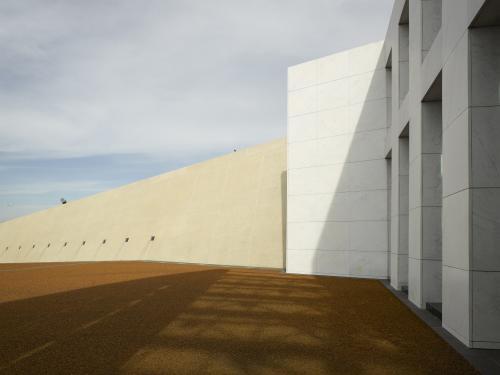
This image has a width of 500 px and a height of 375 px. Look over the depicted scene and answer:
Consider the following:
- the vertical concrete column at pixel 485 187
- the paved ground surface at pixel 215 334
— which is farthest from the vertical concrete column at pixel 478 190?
the paved ground surface at pixel 215 334

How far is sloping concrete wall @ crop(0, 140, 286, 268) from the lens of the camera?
23.0 meters

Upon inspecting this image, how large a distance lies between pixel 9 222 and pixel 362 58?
38.4m

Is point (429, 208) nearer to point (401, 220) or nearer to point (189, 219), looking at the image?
point (401, 220)

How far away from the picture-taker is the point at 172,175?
31.0 m

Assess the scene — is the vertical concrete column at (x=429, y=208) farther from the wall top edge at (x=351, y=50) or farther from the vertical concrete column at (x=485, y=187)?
the wall top edge at (x=351, y=50)

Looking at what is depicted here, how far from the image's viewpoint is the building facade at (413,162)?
5.76 metres

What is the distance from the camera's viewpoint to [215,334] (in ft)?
21.1

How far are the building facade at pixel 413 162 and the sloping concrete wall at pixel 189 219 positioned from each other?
552cm

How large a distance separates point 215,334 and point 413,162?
5865mm

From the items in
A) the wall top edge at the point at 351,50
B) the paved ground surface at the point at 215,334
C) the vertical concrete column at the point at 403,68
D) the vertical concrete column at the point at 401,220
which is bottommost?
the paved ground surface at the point at 215,334

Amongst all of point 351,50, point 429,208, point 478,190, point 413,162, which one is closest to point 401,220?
point 413,162

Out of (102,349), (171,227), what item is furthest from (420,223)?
(171,227)

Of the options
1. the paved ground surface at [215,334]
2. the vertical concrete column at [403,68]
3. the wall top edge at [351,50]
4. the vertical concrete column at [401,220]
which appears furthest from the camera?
the wall top edge at [351,50]

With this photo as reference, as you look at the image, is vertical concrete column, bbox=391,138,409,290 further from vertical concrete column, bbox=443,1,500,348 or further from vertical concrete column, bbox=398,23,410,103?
vertical concrete column, bbox=443,1,500,348
